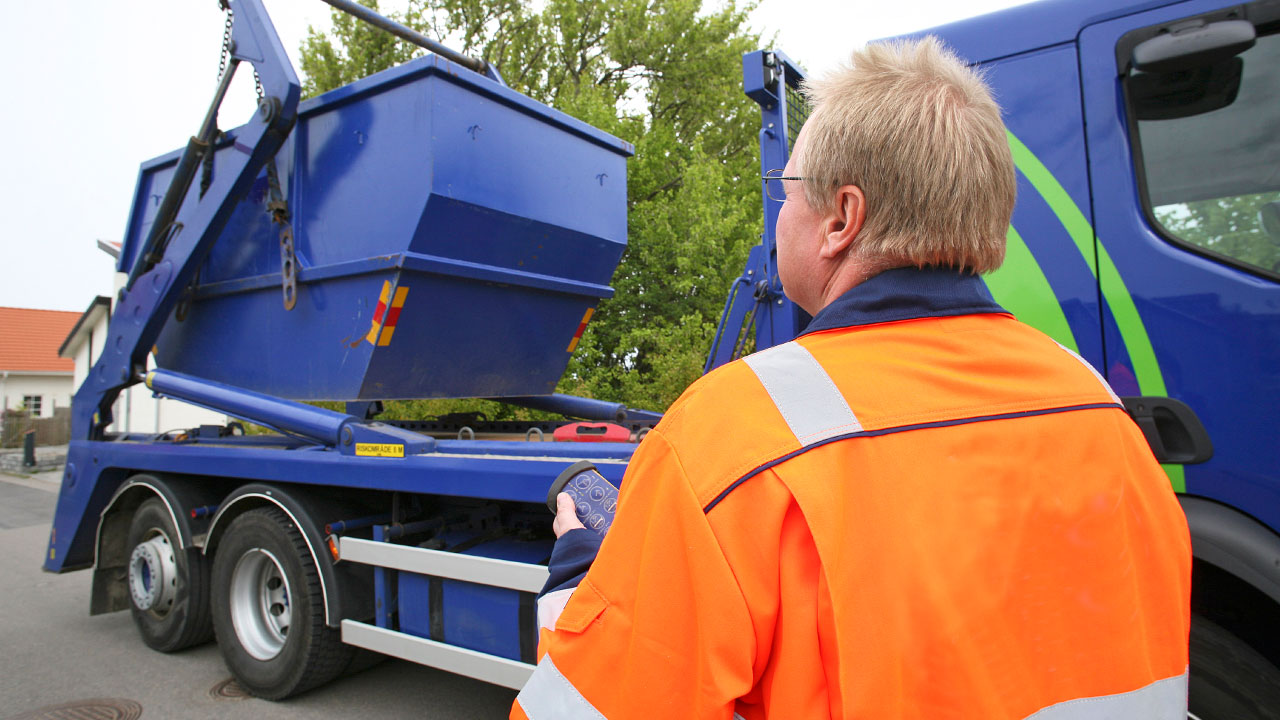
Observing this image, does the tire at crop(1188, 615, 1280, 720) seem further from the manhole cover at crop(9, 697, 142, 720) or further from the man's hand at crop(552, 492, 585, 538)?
the manhole cover at crop(9, 697, 142, 720)

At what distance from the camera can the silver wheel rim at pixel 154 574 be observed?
4.28 meters

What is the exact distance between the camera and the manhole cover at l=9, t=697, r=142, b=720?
11.9 ft

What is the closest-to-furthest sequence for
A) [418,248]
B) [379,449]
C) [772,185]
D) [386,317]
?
1. [772,185]
2. [379,449]
3. [418,248]
4. [386,317]

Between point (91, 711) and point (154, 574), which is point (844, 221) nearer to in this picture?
point (91, 711)

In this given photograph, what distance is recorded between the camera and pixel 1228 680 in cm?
192

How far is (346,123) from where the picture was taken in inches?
150

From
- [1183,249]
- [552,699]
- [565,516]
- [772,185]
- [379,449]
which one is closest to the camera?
[552,699]

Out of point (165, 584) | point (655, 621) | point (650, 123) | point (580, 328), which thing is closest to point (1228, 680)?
point (655, 621)

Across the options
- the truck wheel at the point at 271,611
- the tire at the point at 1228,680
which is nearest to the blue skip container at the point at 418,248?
the truck wheel at the point at 271,611

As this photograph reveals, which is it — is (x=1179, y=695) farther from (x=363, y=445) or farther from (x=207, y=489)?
(x=207, y=489)

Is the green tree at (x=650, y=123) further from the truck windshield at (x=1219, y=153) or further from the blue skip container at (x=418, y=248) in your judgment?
the truck windshield at (x=1219, y=153)

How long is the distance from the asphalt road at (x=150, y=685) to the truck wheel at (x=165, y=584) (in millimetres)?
154

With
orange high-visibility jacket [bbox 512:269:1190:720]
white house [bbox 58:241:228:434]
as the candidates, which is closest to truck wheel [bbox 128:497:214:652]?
orange high-visibility jacket [bbox 512:269:1190:720]

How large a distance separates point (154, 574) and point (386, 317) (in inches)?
84.7
